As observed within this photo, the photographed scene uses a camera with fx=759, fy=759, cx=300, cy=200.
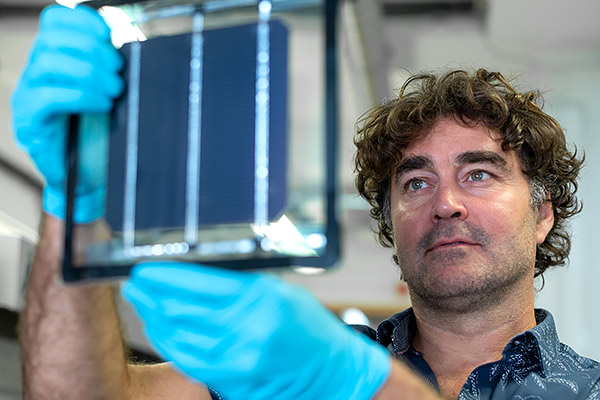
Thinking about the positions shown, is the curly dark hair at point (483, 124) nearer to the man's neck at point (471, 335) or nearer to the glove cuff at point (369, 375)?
the man's neck at point (471, 335)

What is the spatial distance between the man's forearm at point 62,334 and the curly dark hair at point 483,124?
91 centimetres

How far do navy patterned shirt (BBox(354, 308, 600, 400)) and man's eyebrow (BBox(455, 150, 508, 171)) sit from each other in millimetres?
392

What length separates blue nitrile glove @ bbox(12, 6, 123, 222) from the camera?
109cm

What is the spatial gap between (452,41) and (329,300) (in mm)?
3200

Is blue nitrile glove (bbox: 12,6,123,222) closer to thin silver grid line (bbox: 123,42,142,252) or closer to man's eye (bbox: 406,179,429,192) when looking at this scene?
thin silver grid line (bbox: 123,42,142,252)

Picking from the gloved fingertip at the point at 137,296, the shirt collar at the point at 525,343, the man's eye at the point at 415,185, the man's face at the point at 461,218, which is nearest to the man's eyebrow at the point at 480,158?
the man's face at the point at 461,218

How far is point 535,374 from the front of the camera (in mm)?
1605

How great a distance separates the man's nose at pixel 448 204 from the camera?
1.73 m

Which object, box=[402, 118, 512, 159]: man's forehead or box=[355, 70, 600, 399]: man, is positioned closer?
box=[355, 70, 600, 399]: man

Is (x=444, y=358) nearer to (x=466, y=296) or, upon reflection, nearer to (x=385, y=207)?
(x=466, y=296)

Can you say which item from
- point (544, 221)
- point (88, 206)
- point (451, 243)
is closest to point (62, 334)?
point (88, 206)

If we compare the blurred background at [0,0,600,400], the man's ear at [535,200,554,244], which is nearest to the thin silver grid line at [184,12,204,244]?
the man's ear at [535,200,554,244]

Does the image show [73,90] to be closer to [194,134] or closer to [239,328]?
[194,134]

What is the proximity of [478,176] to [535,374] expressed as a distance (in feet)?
1.58
